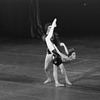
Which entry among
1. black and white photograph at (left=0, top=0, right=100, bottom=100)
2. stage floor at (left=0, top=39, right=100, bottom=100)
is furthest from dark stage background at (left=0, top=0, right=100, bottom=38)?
stage floor at (left=0, top=39, right=100, bottom=100)

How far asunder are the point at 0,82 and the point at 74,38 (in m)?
11.1

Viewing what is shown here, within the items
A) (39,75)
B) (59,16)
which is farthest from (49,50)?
(59,16)

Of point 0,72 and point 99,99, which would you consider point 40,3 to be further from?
point 99,99

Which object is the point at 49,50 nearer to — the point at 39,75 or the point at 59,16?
the point at 39,75

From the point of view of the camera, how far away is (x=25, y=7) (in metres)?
A: 24.2

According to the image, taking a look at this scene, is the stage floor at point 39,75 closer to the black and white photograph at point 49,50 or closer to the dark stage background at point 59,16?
the black and white photograph at point 49,50

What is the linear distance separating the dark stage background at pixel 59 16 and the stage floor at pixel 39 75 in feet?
14.9

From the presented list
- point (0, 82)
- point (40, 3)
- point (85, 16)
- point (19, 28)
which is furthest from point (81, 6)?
point (0, 82)

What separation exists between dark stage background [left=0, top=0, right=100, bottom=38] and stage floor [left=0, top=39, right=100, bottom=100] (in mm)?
4556

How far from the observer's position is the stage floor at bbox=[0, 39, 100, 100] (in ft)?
29.8

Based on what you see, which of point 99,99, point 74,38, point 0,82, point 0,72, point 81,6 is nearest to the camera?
point 99,99

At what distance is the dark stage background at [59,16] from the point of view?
2306cm

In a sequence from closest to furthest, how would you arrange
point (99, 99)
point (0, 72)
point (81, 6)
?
point (99, 99) < point (0, 72) < point (81, 6)

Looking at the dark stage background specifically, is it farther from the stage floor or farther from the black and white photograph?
the stage floor
